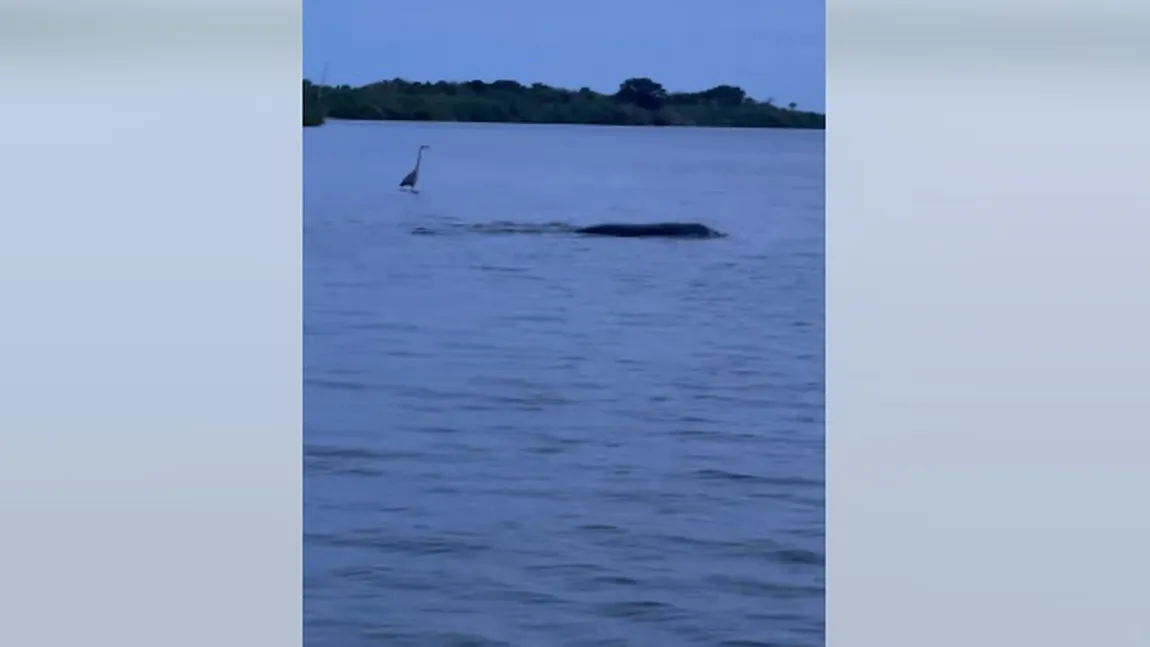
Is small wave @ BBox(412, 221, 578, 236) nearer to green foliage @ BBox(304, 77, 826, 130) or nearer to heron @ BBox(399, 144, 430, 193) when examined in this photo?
heron @ BBox(399, 144, 430, 193)

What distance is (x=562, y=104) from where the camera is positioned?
3.18 meters

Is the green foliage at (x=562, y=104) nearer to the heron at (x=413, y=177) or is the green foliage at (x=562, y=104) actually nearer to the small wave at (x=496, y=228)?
Answer: the heron at (x=413, y=177)

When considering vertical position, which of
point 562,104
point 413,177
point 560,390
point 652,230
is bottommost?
point 560,390

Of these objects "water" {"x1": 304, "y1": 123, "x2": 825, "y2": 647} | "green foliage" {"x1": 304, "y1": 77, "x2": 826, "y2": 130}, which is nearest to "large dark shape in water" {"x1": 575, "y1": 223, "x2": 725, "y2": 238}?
"water" {"x1": 304, "y1": 123, "x2": 825, "y2": 647}

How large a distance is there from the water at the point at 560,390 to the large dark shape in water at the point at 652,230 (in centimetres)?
2

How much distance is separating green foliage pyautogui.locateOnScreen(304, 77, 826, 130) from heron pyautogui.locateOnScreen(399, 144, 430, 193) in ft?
0.26

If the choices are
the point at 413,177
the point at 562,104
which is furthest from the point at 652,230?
the point at 413,177

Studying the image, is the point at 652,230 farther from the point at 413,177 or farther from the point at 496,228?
the point at 413,177

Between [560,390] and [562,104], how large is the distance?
620 mm
